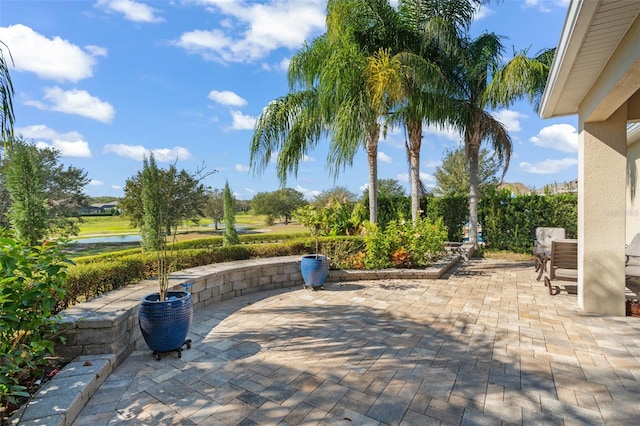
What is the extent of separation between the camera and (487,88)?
8.65 meters

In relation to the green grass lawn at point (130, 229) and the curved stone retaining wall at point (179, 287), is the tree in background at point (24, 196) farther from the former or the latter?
the green grass lawn at point (130, 229)

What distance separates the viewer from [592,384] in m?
2.64

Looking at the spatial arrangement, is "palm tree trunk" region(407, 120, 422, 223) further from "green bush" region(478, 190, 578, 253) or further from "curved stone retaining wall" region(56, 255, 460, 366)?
"green bush" region(478, 190, 578, 253)

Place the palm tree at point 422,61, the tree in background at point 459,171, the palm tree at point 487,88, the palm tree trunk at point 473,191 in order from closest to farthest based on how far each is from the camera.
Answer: the palm tree at point 422,61, the palm tree at point 487,88, the palm tree trunk at point 473,191, the tree in background at point 459,171

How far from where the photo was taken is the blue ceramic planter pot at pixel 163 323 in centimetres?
312

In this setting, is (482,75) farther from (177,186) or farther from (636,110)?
(177,186)

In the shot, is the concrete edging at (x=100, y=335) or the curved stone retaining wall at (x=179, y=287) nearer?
the concrete edging at (x=100, y=335)

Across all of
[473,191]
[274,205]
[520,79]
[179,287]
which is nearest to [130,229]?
[274,205]

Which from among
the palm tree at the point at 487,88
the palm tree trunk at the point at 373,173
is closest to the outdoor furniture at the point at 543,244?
the palm tree at the point at 487,88

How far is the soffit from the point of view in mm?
2506

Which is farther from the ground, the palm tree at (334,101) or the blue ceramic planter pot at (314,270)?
the palm tree at (334,101)

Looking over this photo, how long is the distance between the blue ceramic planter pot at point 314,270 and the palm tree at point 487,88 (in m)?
5.94

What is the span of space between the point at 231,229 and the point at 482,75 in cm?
917

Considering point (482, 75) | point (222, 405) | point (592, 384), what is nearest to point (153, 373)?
point (222, 405)
